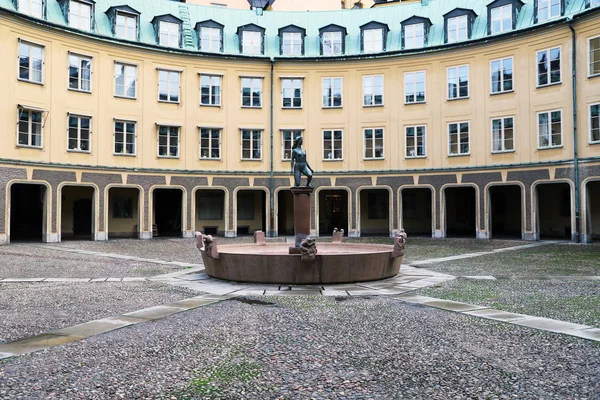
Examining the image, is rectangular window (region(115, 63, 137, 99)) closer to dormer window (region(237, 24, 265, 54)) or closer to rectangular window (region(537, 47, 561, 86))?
dormer window (region(237, 24, 265, 54))

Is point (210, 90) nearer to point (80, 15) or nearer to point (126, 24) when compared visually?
point (126, 24)

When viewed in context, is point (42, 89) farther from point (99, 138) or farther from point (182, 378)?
point (182, 378)

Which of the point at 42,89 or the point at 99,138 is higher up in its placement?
the point at 42,89

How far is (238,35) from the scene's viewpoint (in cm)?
3506

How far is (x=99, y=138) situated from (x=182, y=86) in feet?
20.5

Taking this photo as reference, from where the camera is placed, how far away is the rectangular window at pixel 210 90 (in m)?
33.7

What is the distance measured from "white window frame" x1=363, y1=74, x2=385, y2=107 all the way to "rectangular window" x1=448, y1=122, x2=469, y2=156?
15.9ft

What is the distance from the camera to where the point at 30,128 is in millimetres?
27812

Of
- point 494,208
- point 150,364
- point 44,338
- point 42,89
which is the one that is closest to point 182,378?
point 150,364

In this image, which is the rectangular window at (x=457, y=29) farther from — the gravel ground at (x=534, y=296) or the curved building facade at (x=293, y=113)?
the gravel ground at (x=534, y=296)

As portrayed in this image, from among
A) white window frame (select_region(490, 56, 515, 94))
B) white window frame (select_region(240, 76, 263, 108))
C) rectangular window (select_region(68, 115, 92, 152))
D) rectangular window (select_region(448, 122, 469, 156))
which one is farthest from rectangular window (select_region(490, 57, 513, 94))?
rectangular window (select_region(68, 115, 92, 152))

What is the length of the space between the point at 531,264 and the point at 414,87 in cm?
1791

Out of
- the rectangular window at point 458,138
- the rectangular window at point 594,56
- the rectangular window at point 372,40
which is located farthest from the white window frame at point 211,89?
the rectangular window at point 594,56

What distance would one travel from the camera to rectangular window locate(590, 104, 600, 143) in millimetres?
26641
